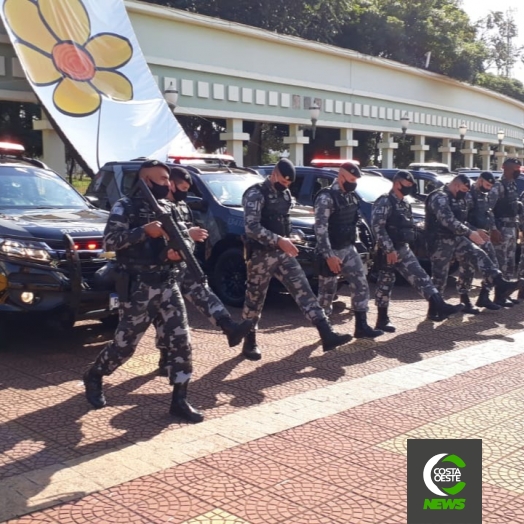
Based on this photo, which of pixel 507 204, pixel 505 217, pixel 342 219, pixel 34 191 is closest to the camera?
pixel 342 219

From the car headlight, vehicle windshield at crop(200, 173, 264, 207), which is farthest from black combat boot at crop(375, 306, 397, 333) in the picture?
the car headlight

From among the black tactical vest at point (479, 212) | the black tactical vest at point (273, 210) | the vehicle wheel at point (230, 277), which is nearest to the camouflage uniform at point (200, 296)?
the black tactical vest at point (273, 210)

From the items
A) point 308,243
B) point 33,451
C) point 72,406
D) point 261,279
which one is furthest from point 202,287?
point 308,243

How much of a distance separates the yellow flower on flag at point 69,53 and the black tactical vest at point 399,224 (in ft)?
30.5

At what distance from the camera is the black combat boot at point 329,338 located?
6.51 m

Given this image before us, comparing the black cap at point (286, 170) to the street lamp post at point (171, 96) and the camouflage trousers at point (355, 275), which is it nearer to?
the camouflage trousers at point (355, 275)

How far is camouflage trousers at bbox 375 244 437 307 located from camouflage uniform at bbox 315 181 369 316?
19.8 inches

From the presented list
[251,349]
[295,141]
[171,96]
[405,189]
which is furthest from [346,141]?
[251,349]

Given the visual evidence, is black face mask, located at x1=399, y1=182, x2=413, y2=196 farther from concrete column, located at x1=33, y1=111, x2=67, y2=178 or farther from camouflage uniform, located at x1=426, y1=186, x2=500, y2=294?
concrete column, located at x1=33, y1=111, x2=67, y2=178

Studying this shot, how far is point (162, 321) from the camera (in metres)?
4.94

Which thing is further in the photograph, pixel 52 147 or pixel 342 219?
pixel 52 147

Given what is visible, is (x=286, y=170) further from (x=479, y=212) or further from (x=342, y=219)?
(x=479, y=212)

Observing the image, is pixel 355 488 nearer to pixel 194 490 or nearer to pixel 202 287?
pixel 194 490

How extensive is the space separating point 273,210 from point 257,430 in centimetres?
241
